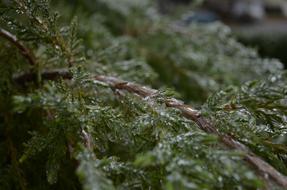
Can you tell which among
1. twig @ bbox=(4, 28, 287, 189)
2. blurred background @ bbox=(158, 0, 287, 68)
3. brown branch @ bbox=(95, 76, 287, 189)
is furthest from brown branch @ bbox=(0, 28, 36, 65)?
blurred background @ bbox=(158, 0, 287, 68)

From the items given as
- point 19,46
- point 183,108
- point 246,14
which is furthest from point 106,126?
point 246,14

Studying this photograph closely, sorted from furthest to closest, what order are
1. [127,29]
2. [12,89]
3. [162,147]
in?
[127,29], [12,89], [162,147]

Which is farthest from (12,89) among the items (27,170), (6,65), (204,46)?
(204,46)

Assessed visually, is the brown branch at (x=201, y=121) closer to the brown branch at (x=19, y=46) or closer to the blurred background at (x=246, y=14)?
the brown branch at (x=19, y=46)

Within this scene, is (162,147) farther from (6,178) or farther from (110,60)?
(110,60)

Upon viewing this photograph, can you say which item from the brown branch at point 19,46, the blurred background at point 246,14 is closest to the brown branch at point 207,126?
the brown branch at point 19,46

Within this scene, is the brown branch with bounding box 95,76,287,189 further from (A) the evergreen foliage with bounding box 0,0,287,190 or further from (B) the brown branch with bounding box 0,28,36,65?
(B) the brown branch with bounding box 0,28,36,65

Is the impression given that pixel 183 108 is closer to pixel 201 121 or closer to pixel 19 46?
pixel 201 121
